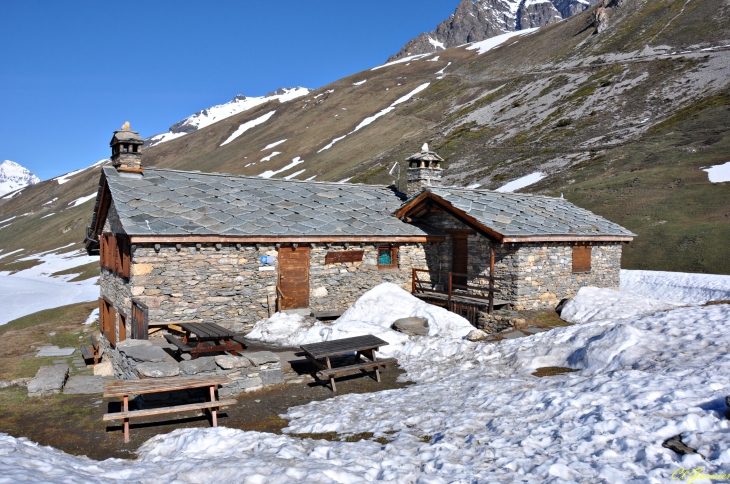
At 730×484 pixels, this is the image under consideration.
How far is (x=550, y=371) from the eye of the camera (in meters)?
9.39

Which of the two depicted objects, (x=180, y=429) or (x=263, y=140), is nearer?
(x=180, y=429)

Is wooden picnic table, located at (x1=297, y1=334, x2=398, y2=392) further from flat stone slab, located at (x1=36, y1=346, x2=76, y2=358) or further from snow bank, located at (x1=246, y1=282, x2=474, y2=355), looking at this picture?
flat stone slab, located at (x1=36, y1=346, x2=76, y2=358)

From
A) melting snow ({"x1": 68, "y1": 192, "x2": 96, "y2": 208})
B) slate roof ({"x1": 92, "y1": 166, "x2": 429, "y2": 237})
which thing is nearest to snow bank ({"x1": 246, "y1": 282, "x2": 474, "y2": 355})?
slate roof ({"x1": 92, "y1": 166, "x2": 429, "y2": 237})

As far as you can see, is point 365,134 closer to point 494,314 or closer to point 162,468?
point 494,314

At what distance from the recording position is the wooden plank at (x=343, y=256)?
15.9 m

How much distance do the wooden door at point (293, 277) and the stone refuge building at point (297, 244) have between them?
32 millimetres

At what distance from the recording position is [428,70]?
4377 inches

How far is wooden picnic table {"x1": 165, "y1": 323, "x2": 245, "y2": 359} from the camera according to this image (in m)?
10.8

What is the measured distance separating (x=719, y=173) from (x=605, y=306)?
22.9 metres

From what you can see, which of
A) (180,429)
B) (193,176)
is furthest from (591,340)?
(193,176)

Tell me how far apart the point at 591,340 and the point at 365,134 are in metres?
72.7

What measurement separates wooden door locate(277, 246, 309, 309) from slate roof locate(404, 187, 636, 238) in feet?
16.3

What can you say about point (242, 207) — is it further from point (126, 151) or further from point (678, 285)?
point (678, 285)

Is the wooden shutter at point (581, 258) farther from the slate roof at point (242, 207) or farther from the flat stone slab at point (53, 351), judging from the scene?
the flat stone slab at point (53, 351)
